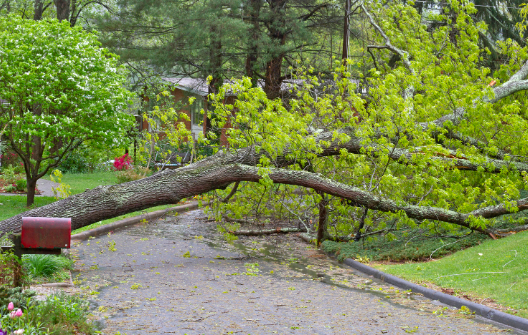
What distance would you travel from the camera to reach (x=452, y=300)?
6387 millimetres

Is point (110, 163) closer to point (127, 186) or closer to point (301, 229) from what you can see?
point (301, 229)

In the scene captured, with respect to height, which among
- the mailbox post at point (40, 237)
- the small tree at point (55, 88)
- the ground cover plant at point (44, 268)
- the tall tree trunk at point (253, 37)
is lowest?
the ground cover plant at point (44, 268)

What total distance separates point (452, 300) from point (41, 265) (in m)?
4.90

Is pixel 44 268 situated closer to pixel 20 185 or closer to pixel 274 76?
pixel 20 185

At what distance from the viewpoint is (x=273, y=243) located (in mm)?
11164

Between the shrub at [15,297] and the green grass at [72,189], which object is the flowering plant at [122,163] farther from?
the shrub at [15,297]

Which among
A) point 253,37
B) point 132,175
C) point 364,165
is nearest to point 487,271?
point 364,165

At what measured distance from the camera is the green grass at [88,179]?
59.5 feet

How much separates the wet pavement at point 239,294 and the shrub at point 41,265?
34 centimetres

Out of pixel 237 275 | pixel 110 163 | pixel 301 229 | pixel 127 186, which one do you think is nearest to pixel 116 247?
pixel 127 186

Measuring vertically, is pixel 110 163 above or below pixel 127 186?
below

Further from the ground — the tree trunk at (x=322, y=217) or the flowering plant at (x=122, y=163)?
the tree trunk at (x=322, y=217)

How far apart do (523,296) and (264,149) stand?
4916mm

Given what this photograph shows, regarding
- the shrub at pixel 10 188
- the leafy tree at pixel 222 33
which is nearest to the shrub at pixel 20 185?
the shrub at pixel 10 188
